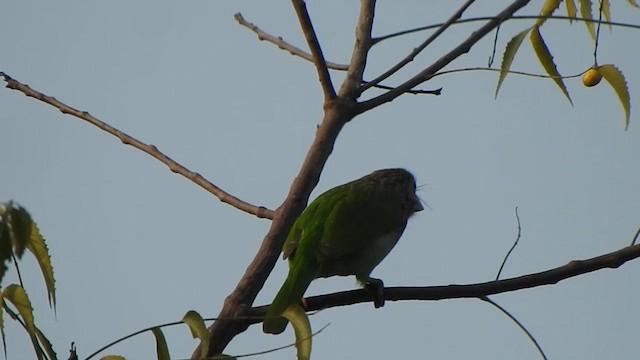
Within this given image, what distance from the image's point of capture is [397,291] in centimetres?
371

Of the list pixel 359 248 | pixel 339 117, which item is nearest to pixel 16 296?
pixel 339 117

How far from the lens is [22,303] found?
262 cm

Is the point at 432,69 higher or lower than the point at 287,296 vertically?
higher

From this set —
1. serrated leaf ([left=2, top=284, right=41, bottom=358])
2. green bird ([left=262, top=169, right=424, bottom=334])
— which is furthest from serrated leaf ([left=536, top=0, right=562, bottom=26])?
serrated leaf ([left=2, top=284, right=41, bottom=358])

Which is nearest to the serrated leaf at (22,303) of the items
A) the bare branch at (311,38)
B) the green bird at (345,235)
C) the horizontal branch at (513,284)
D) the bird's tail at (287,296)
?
the horizontal branch at (513,284)

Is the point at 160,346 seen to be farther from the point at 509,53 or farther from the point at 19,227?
the point at 509,53

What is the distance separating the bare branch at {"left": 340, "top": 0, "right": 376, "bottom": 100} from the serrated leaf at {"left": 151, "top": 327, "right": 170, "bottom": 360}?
3.84 ft

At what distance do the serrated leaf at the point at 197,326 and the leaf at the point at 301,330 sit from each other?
0.29 meters

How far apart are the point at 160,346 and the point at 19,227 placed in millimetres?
700

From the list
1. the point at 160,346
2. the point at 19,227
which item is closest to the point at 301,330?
the point at 160,346

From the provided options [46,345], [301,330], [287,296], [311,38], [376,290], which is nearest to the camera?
[46,345]

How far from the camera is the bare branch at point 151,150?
3.82 meters

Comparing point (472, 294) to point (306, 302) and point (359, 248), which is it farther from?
point (359, 248)

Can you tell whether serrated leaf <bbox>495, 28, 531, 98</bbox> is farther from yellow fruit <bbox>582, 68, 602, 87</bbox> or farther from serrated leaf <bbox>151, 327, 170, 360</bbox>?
serrated leaf <bbox>151, 327, 170, 360</bbox>
